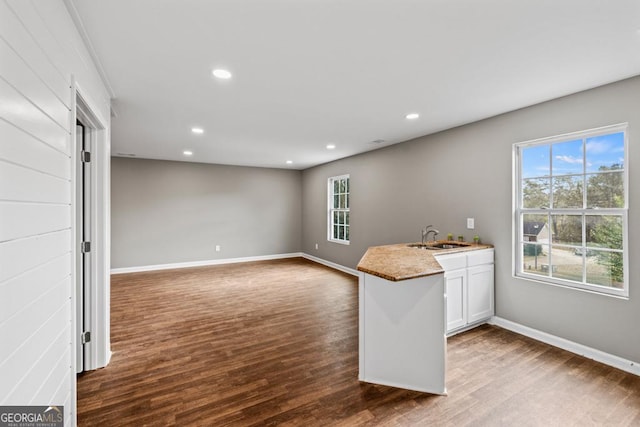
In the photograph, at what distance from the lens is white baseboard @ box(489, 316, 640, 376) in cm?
243

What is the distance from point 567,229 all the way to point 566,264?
0.35m

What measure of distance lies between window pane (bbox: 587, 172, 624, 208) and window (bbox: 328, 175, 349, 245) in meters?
3.99

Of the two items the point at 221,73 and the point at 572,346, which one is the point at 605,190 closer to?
the point at 572,346

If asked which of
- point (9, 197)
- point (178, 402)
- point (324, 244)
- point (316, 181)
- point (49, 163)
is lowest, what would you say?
point (178, 402)

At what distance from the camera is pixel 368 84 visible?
2611 millimetres

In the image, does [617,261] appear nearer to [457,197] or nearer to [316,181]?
[457,197]

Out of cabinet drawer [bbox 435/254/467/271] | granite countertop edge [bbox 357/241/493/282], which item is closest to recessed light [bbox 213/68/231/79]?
granite countertop edge [bbox 357/241/493/282]

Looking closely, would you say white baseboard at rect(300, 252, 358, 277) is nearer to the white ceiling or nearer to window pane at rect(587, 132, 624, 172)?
the white ceiling

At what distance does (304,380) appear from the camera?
231cm

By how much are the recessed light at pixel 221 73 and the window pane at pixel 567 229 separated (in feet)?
11.2

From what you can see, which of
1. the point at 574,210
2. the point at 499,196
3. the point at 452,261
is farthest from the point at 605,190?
the point at 452,261

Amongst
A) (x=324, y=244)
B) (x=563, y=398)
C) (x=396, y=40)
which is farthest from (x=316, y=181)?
(x=563, y=398)

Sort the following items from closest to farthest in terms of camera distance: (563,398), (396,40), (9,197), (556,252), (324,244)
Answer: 1. (9,197)
2. (396,40)
3. (563,398)
4. (556,252)
5. (324,244)

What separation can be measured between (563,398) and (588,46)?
2.47 meters
